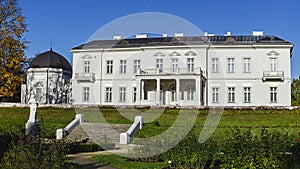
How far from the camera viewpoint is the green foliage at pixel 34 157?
311 inches

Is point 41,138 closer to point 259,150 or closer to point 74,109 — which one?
point 259,150

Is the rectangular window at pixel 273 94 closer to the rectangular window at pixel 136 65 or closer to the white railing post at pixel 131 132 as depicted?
the rectangular window at pixel 136 65

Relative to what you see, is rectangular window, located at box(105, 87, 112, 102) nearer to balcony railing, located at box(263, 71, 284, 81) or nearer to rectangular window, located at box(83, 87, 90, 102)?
rectangular window, located at box(83, 87, 90, 102)

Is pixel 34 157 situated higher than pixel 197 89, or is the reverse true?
pixel 197 89

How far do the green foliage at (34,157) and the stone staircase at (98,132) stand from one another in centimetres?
1106

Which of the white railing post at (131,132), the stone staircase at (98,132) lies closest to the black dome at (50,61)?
the stone staircase at (98,132)

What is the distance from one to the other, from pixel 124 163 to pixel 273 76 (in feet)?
84.3

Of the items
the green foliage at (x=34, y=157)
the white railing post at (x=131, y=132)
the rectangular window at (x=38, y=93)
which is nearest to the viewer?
the green foliage at (x=34, y=157)

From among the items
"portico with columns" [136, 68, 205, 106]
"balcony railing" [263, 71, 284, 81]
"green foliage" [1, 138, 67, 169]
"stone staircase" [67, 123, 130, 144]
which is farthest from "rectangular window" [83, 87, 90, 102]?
"green foliage" [1, 138, 67, 169]

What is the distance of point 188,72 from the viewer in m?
34.1

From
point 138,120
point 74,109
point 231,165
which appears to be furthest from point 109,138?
point 231,165

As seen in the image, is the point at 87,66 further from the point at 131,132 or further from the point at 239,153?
the point at 239,153

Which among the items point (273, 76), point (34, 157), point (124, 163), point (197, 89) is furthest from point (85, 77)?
point (34, 157)

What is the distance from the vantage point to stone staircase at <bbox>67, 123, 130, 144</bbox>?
20.8m
